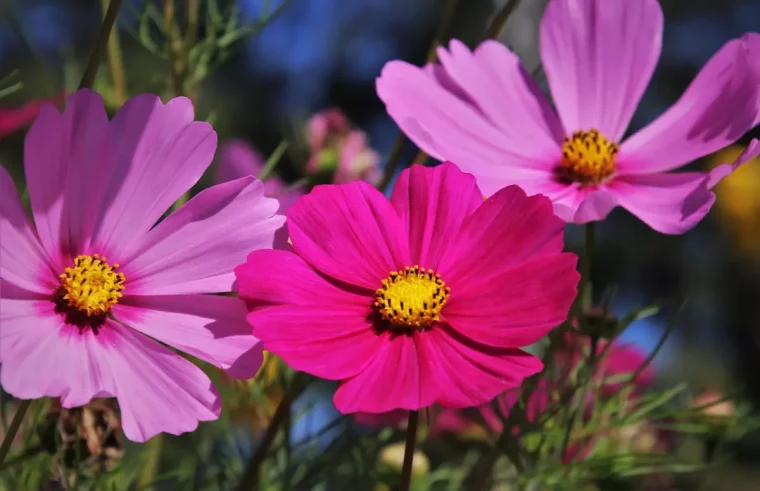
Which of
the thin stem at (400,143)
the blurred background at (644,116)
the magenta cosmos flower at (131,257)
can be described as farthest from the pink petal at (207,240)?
the blurred background at (644,116)

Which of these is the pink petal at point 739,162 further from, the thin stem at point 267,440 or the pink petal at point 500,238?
the thin stem at point 267,440

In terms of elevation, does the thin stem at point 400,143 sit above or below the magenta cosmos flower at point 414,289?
above

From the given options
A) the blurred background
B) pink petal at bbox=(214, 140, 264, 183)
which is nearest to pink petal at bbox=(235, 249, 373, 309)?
pink petal at bbox=(214, 140, 264, 183)

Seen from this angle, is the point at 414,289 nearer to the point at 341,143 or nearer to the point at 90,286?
the point at 90,286

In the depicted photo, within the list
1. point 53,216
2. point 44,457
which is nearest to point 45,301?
point 53,216

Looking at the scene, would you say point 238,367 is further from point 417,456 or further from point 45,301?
point 417,456

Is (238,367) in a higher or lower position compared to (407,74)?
lower

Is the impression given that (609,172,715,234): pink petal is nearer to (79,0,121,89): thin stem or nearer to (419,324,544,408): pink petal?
(419,324,544,408): pink petal
